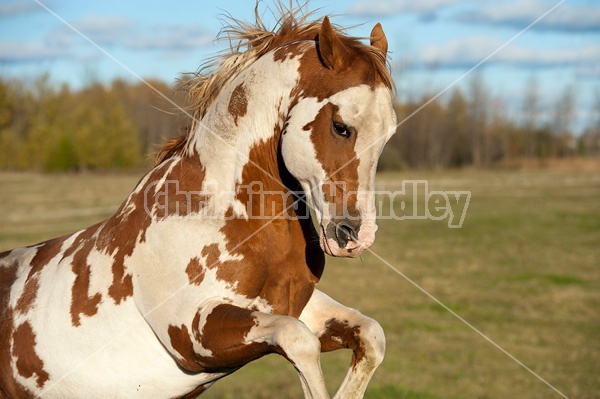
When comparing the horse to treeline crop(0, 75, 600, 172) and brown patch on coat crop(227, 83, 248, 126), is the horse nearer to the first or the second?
brown patch on coat crop(227, 83, 248, 126)

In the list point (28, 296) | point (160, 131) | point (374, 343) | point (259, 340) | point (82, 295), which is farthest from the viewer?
point (160, 131)

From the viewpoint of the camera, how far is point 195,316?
4004 mm

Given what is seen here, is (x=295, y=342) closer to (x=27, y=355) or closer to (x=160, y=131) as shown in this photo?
(x=27, y=355)

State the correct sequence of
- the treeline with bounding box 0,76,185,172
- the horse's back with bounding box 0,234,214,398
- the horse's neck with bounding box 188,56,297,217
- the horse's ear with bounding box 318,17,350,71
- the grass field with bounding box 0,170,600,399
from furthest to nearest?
the treeline with bounding box 0,76,185,172 < the grass field with bounding box 0,170,600,399 < the horse's back with bounding box 0,234,214,398 < the horse's neck with bounding box 188,56,297,217 < the horse's ear with bounding box 318,17,350,71

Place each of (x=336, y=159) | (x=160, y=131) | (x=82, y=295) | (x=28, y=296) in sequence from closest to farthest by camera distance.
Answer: (x=336, y=159)
(x=82, y=295)
(x=28, y=296)
(x=160, y=131)

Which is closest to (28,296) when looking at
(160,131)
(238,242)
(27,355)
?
(27,355)

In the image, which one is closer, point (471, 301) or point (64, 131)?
point (471, 301)

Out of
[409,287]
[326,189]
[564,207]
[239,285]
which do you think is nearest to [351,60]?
[326,189]

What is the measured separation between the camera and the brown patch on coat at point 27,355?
4836 mm

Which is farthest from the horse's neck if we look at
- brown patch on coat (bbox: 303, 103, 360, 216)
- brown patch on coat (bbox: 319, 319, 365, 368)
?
brown patch on coat (bbox: 319, 319, 365, 368)

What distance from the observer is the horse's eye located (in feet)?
12.5

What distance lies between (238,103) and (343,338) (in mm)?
1545

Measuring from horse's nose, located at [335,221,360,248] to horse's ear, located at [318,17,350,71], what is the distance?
0.87 m

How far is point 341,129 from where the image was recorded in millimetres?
3834
